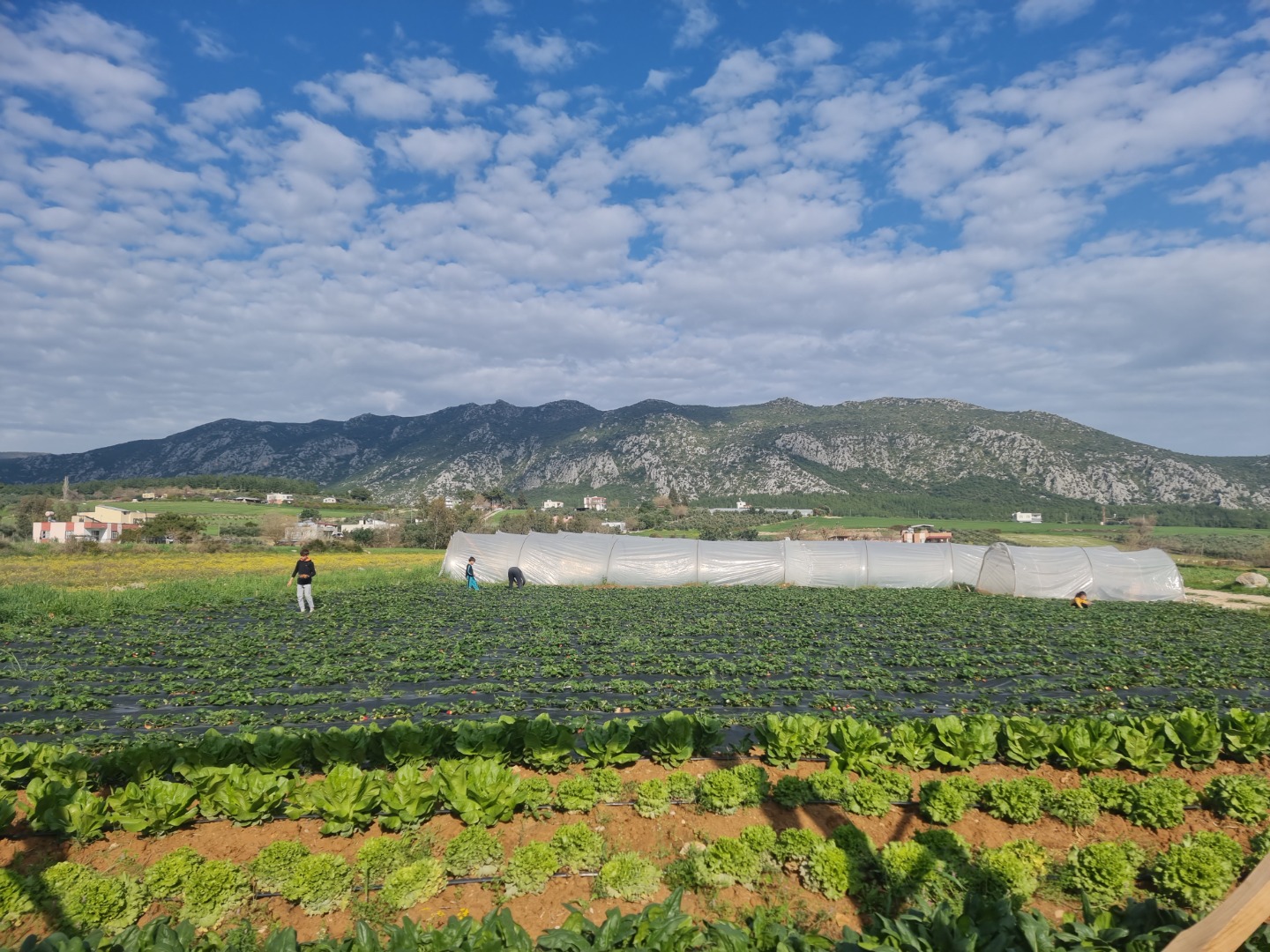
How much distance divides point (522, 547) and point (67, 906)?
1114 inches

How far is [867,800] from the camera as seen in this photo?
7.01m

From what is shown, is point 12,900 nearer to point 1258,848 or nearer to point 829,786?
point 829,786

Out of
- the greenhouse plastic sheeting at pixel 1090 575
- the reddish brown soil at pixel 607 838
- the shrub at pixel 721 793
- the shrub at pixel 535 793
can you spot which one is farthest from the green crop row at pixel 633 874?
the greenhouse plastic sheeting at pixel 1090 575

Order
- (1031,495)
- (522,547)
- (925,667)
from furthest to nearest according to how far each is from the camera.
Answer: (1031,495), (522,547), (925,667)

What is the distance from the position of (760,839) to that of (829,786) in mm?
1480

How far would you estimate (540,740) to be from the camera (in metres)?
7.89

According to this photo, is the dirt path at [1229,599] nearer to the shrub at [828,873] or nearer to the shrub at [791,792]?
the shrub at [791,792]

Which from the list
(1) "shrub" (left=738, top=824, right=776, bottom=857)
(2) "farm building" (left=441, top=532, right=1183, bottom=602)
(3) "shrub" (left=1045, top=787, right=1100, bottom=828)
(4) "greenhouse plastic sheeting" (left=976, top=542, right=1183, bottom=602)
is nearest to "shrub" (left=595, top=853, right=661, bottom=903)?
(1) "shrub" (left=738, top=824, right=776, bottom=857)

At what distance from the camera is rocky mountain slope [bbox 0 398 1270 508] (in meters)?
122

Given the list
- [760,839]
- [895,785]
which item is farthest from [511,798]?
[895,785]

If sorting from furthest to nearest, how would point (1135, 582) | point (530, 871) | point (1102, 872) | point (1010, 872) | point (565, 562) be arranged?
1. point (565, 562)
2. point (1135, 582)
3. point (530, 871)
4. point (1010, 872)
5. point (1102, 872)

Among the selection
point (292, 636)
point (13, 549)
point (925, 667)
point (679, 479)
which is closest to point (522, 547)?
point (292, 636)

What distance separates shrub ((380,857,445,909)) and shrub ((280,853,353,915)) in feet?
1.20

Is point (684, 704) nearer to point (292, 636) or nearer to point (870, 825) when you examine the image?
point (870, 825)
